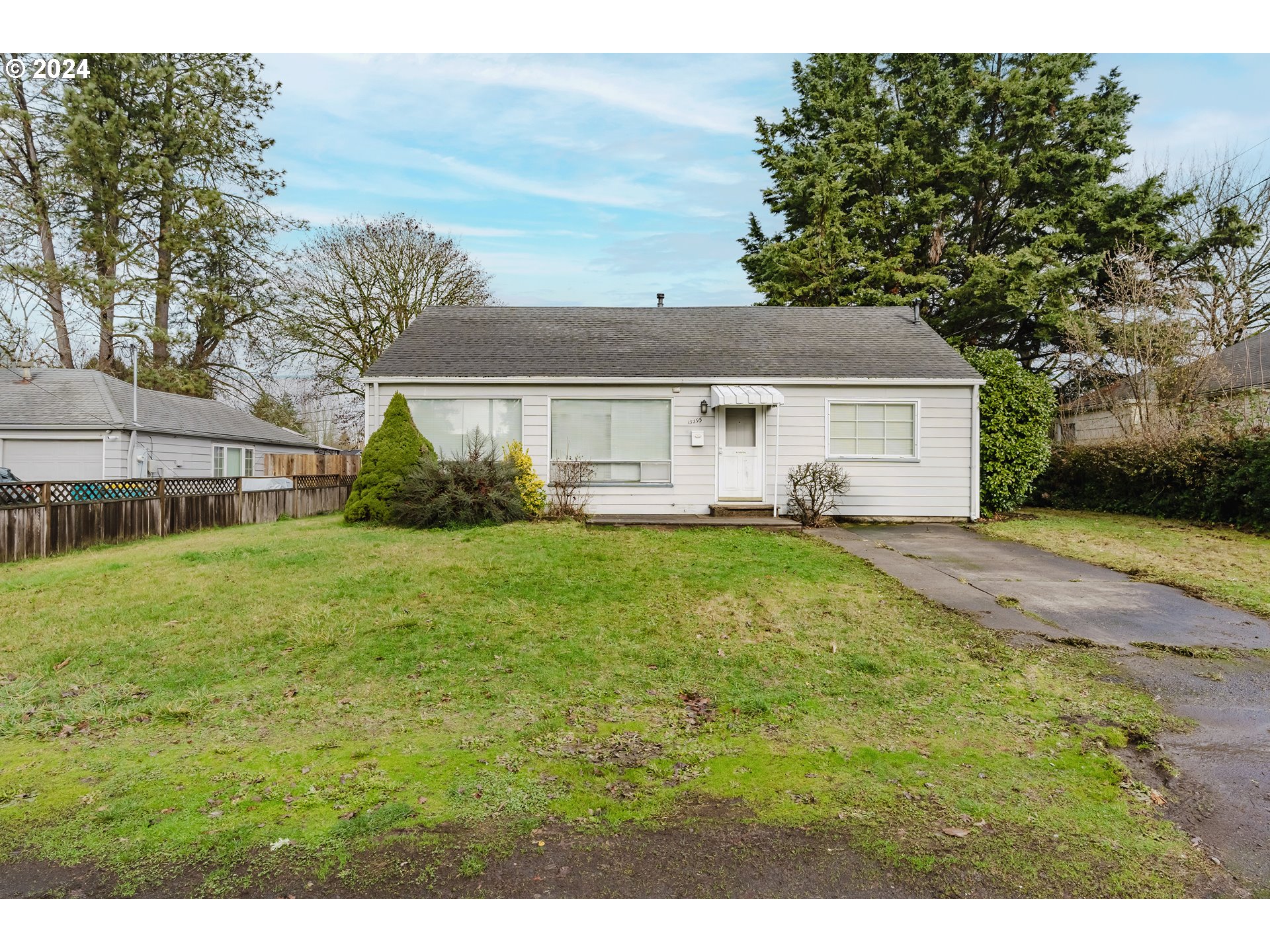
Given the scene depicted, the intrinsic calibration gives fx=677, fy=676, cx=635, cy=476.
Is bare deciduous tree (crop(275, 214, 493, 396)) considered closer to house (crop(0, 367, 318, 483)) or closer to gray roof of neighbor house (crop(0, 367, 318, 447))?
gray roof of neighbor house (crop(0, 367, 318, 447))

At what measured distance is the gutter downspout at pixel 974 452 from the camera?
13477 millimetres

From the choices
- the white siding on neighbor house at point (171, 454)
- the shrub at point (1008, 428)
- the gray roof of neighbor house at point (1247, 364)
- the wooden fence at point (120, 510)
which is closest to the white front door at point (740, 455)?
the shrub at point (1008, 428)

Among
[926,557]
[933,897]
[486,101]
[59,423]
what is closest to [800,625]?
[933,897]

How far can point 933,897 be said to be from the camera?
2.42 m

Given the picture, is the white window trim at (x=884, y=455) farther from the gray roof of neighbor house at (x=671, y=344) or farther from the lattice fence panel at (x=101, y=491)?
the lattice fence panel at (x=101, y=491)

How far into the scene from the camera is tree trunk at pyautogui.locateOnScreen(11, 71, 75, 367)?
70.0 ft

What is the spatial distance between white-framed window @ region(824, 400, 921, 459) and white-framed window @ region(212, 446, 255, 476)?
20.1 metres

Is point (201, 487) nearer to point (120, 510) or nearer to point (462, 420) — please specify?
point (120, 510)

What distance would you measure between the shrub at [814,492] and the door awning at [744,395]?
1.47m

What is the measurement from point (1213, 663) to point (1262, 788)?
2.21 meters

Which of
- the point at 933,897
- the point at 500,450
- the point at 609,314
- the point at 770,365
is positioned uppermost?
the point at 609,314

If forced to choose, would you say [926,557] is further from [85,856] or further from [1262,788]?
[85,856]

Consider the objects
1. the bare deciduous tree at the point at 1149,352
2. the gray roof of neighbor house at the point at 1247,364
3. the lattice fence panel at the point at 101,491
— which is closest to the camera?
the lattice fence panel at the point at 101,491

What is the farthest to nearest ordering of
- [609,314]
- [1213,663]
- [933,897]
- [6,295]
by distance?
[6,295]
[609,314]
[1213,663]
[933,897]
